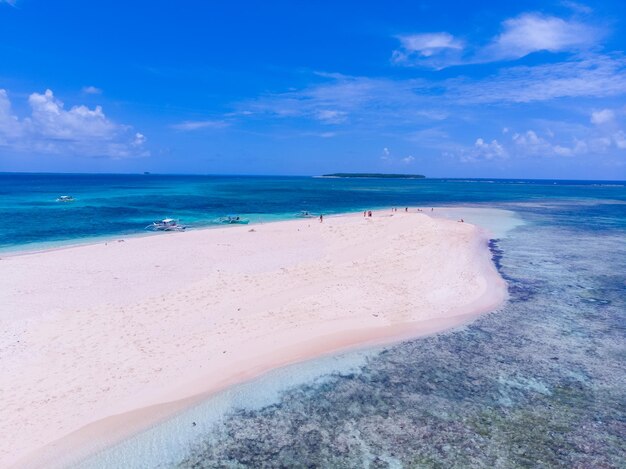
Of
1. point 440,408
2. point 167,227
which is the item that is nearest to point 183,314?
point 440,408

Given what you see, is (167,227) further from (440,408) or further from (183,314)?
(440,408)

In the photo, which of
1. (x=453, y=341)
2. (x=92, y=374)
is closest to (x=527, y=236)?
(x=453, y=341)

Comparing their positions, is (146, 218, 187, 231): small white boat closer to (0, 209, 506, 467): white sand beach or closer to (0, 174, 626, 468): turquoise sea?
(0, 209, 506, 467): white sand beach

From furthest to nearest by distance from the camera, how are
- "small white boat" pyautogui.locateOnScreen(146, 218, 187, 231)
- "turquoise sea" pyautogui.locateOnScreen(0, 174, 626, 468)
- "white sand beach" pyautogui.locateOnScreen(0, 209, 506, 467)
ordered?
"small white boat" pyautogui.locateOnScreen(146, 218, 187, 231) → "white sand beach" pyautogui.locateOnScreen(0, 209, 506, 467) → "turquoise sea" pyautogui.locateOnScreen(0, 174, 626, 468)

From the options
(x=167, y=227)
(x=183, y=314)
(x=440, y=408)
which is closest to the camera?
(x=440, y=408)

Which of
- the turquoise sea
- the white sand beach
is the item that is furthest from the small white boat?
the turquoise sea

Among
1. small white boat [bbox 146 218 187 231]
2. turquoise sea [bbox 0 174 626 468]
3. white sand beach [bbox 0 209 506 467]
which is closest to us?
turquoise sea [bbox 0 174 626 468]

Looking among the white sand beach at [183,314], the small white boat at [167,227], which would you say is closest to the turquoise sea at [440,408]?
the white sand beach at [183,314]

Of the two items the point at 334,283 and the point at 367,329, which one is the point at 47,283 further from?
the point at 367,329
